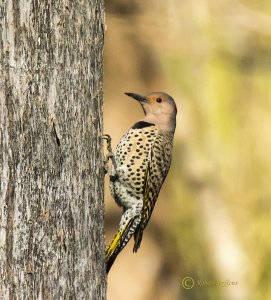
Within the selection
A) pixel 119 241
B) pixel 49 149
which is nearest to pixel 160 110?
pixel 119 241

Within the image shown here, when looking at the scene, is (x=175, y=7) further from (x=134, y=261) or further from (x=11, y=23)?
(x=11, y=23)

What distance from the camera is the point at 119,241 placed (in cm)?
429

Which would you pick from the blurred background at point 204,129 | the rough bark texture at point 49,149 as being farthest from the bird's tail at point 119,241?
the blurred background at point 204,129

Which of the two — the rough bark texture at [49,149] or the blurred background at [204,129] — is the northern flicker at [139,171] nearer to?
the rough bark texture at [49,149]

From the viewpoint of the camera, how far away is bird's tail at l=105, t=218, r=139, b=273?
4.03 metres

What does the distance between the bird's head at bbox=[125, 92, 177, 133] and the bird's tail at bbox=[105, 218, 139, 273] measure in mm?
668

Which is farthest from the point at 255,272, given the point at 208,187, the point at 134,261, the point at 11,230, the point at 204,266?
the point at 11,230

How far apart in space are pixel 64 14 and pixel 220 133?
5.36m

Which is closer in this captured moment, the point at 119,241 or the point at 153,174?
the point at 119,241

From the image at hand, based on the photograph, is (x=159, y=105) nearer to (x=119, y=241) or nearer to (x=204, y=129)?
(x=119, y=241)

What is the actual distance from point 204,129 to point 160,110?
3.35 metres

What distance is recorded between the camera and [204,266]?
823 cm

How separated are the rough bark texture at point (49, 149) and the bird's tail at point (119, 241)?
58 centimetres

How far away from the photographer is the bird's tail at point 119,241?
13.2 feet
